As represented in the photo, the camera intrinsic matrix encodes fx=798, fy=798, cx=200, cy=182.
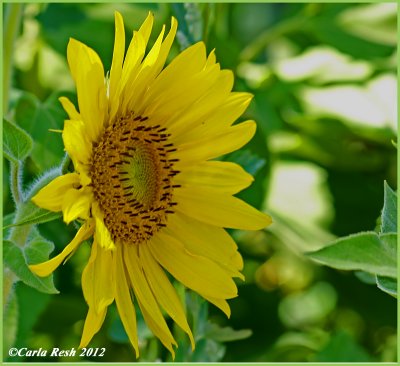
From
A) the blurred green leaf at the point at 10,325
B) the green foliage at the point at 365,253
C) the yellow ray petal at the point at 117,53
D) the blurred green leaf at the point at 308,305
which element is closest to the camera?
the green foliage at the point at 365,253

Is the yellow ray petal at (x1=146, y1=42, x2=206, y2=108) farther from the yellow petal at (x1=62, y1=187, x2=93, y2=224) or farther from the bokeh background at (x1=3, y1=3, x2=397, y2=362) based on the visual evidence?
the bokeh background at (x1=3, y1=3, x2=397, y2=362)

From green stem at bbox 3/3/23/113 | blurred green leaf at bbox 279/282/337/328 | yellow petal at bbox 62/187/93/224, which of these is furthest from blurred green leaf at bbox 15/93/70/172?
blurred green leaf at bbox 279/282/337/328

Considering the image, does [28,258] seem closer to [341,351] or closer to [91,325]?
[91,325]

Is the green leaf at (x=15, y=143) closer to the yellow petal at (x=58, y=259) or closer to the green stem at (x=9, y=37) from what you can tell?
the yellow petal at (x=58, y=259)

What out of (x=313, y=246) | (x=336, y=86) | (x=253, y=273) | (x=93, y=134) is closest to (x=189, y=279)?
(x=93, y=134)

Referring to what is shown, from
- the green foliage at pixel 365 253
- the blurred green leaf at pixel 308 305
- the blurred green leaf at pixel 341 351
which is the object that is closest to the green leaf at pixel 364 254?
the green foliage at pixel 365 253

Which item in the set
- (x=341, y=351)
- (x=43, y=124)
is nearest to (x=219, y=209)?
(x=43, y=124)
